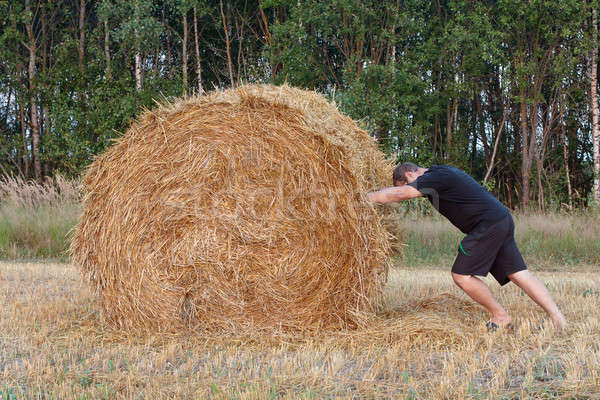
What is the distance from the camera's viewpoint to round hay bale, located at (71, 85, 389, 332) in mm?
5137

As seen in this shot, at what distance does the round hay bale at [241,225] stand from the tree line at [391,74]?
10841mm

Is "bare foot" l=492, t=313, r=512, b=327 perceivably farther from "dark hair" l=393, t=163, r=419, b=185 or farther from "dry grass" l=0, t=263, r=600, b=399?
"dark hair" l=393, t=163, r=419, b=185

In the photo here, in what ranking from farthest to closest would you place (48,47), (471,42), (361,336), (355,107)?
(48,47), (471,42), (355,107), (361,336)

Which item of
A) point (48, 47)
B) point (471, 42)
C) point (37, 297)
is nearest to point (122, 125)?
point (48, 47)

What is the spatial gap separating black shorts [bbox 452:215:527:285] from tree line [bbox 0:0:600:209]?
1092 cm

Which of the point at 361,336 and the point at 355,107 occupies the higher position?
the point at 355,107

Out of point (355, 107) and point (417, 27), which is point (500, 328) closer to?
point (355, 107)

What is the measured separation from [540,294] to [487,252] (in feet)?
1.88

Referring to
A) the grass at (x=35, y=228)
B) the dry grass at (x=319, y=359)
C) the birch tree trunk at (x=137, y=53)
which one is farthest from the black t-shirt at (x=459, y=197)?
the birch tree trunk at (x=137, y=53)

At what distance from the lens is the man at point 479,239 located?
524cm

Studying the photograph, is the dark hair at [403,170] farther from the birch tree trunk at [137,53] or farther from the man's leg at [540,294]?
the birch tree trunk at [137,53]

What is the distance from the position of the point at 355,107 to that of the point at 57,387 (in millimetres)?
14789

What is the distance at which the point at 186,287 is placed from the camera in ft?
17.2

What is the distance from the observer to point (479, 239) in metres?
5.29
